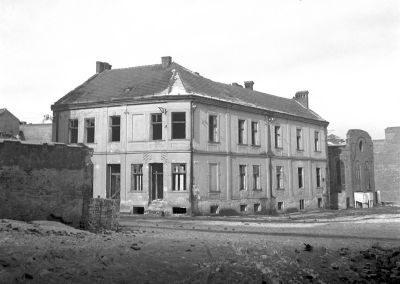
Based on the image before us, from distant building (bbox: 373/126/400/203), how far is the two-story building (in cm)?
2247

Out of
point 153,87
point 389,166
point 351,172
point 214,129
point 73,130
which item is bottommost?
point 351,172

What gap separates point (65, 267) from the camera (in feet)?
24.4

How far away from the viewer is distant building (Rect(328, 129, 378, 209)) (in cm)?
4047

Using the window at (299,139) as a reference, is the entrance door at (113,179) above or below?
below

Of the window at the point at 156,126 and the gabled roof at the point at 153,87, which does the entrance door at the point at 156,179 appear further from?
the gabled roof at the point at 153,87

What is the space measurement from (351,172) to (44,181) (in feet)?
109

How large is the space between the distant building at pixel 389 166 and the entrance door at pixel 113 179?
3513 centimetres

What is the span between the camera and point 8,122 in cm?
5381

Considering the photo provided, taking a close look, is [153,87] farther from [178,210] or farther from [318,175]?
[318,175]

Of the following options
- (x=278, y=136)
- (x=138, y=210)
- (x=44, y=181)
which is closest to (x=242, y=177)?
(x=278, y=136)

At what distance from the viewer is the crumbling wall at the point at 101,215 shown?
14.0 metres

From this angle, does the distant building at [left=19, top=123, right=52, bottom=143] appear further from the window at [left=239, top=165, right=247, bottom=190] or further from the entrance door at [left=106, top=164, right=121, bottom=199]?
the window at [left=239, top=165, right=247, bottom=190]

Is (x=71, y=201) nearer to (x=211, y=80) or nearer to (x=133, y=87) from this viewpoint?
(x=133, y=87)

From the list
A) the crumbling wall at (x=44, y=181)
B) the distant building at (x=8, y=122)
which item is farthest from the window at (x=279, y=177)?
the distant building at (x=8, y=122)
